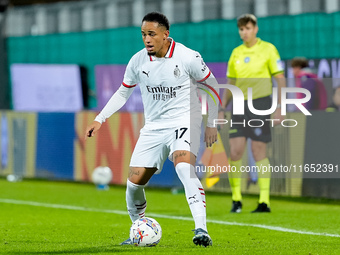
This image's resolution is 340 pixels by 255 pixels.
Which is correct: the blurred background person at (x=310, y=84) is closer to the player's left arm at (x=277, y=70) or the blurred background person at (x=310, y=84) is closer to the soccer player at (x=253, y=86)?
the soccer player at (x=253, y=86)

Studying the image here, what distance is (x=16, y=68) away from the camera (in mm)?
27266

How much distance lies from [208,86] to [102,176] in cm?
786

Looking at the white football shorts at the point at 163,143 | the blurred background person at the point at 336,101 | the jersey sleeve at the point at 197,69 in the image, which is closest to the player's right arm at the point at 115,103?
the white football shorts at the point at 163,143

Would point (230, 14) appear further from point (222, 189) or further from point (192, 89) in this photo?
point (192, 89)

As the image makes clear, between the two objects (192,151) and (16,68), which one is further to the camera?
(16,68)

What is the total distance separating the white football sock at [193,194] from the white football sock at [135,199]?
46cm

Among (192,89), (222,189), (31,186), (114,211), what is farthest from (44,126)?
(192,89)

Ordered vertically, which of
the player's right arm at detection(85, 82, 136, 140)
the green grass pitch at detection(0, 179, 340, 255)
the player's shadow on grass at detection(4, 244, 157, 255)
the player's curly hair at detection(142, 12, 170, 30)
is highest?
the player's curly hair at detection(142, 12, 170, 30)

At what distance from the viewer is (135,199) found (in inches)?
315

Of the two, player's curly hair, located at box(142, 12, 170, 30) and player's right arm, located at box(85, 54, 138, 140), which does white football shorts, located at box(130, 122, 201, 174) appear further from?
player's curly hair, located at box(142, 12, 170, 30)

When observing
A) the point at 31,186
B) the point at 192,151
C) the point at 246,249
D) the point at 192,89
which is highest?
the point at 192,89

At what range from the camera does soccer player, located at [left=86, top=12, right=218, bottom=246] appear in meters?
7.76

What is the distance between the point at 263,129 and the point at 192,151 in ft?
11.8

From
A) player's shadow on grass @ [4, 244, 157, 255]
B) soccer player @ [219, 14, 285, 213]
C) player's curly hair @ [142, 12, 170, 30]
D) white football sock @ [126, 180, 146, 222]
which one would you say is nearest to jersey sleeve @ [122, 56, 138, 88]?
player's curly hair @ [142, 12, 170, 30]
